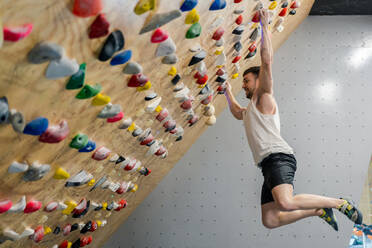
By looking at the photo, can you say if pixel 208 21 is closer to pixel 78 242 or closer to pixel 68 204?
pixel 68 204

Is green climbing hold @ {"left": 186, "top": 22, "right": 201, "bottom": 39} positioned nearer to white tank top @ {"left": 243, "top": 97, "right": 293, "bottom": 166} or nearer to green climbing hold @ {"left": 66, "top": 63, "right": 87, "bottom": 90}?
green climbing hold @ {"left": 66, "top": 63, "right": 87, "bottom": 90}

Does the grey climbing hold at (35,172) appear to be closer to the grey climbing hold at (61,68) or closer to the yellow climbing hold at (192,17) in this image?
the grey climbing hold at (61,68)

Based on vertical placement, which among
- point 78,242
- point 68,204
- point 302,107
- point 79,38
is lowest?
point 302,107

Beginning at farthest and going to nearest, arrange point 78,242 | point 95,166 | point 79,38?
point 78,242, point 95,166, point 79,38

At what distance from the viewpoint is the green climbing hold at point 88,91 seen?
4.07 ft

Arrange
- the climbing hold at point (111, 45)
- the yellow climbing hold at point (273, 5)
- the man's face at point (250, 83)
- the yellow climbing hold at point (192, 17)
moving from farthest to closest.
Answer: the man's face at point (250, 83)
the yellow climbing hold at point (273, 5)
the yellow climbing hold at point (192, 17)
the climbing hold at point (111, 45)

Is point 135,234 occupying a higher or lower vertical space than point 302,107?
lower

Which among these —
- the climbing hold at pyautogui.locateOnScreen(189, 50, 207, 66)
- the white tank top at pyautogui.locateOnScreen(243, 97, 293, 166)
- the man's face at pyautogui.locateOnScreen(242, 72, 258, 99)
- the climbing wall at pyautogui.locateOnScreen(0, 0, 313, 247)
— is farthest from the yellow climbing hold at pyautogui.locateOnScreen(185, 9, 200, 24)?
the man's face at pyautogui.locateOnScreen(242, 72, 258, 99)

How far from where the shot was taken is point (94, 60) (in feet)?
3.84

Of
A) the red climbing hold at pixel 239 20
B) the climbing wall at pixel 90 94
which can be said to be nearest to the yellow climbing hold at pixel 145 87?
the climbing wall at pixel 90 94

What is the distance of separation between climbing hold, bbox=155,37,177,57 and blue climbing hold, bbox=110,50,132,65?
0.61 ft

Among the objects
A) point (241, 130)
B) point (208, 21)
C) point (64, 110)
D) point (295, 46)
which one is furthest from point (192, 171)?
point (64, 110)

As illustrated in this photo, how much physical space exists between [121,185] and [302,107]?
1.91m

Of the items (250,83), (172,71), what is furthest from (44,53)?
(250,83)
